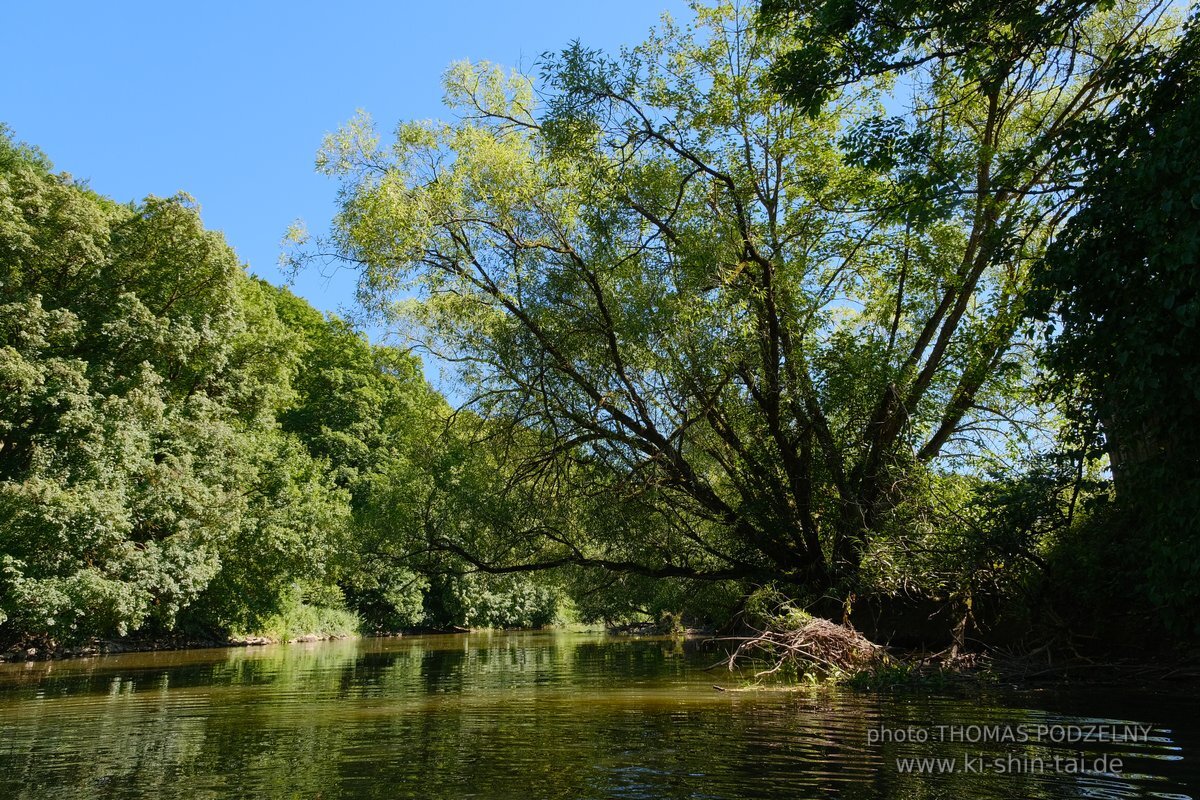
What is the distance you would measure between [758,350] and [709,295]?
5.03 feet

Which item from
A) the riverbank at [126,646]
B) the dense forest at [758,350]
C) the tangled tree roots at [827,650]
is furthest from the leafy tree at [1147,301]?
the riverbank at [126,646]

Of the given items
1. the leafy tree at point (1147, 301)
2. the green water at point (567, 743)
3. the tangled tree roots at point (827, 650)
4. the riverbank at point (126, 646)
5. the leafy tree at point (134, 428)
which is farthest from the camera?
the riverbank at point (126, 646)

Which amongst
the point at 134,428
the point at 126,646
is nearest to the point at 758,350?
the point at 134,428

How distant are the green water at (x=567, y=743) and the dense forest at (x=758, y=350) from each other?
258 cm

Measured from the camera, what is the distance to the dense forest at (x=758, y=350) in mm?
9258

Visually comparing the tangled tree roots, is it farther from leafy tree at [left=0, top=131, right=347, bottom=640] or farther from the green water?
leafy tree at [left=0, top=131, right=347, bottom=640]

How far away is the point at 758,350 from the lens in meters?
14.7

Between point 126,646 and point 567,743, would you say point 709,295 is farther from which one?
point 126,646

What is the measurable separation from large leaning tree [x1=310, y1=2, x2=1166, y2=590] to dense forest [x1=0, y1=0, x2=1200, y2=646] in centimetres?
8

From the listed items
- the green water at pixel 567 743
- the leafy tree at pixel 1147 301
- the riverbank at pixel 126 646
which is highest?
the leafy tree at pixel 1147 301

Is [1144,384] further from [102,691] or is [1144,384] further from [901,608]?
[102,691]

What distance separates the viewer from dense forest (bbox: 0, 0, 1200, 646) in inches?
364

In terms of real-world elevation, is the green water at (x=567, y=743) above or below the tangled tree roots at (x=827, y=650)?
below

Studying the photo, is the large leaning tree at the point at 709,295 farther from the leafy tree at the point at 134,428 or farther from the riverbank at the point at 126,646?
the riverbank at the point at 126,646
